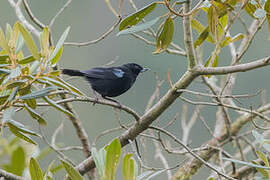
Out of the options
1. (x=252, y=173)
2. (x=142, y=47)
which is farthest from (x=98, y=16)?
(x=252, y=173)

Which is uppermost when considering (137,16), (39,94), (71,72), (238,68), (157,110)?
(137,16)

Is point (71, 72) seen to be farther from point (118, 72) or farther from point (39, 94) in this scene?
point (39, 94)

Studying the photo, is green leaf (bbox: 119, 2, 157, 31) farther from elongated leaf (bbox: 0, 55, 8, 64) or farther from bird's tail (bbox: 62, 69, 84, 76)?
bird's tail (bbox: 62, 69, 84, 76)

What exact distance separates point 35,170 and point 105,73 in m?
3.00

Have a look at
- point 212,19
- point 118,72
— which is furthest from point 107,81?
point 212,19

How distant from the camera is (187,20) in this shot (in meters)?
2.43

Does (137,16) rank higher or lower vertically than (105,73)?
higher

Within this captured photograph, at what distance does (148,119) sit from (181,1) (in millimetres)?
961

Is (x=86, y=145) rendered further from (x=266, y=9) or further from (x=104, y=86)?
(x=266, y=9)

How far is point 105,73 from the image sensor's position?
16.0ft

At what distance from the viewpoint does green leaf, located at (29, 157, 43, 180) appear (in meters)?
1.93

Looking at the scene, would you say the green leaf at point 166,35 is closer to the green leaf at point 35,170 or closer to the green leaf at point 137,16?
the green leaf at point 137,16

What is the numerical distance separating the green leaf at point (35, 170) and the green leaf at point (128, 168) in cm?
39

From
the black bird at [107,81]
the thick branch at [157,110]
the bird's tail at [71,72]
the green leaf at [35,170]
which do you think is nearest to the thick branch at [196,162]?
the thick branch at [157,110]
